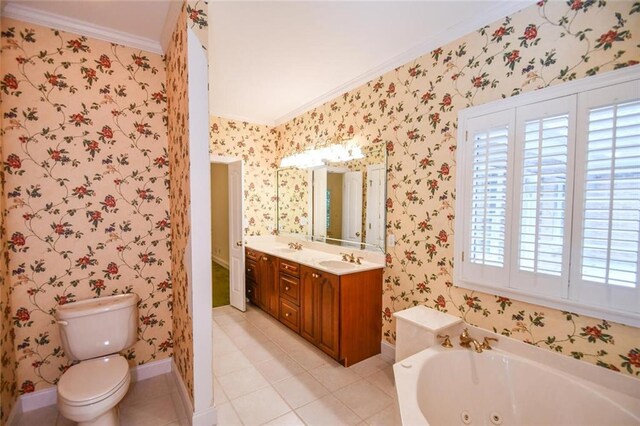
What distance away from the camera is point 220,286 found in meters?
4.98

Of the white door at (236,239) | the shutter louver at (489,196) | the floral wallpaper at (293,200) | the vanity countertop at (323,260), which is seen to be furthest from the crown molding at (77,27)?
the shutter louver at (489,196)

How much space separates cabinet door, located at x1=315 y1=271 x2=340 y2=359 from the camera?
2461 mm

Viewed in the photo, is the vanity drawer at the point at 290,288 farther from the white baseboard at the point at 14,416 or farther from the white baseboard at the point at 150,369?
the white baseboard at the point at 14,416

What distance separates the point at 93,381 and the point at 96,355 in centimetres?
32

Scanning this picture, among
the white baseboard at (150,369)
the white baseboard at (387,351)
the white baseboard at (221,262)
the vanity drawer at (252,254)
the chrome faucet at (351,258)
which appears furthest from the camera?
the white baseboard at (221,262)

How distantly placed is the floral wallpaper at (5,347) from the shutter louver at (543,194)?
3238 mm

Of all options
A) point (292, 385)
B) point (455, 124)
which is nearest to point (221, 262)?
point (292, 385)

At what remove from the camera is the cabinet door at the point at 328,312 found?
8.07ft

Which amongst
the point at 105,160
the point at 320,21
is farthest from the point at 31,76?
the point at 320,21

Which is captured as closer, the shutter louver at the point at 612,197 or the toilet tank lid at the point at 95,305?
the shutter louver at the point at 612,197

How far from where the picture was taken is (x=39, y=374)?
6.50 ft

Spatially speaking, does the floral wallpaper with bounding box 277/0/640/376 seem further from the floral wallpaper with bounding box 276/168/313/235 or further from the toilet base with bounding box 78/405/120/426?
the toilet base with bounding box 78/405/120/426

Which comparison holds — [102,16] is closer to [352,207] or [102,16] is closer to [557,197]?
[352,207]

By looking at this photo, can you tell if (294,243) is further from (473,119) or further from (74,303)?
(473,119)
